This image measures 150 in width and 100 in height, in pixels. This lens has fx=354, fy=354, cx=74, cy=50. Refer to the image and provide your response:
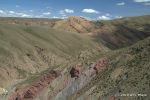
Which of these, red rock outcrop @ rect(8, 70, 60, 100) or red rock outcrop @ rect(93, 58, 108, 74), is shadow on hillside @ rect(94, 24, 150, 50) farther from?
red rock outcrop @ rect(93, 58, 108, 74)

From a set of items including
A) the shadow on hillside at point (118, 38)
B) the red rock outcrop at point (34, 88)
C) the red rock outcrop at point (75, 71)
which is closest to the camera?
the red rock outcrop at point (75, 71)

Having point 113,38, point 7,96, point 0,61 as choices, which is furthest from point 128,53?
point 113,38

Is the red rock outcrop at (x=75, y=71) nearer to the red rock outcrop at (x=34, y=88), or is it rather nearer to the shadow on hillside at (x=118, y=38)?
the red rock outcrop at (x=34, y=88)

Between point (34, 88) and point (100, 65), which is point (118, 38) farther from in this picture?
point (100, 65)

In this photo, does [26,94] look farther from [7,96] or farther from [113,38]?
[113,38]

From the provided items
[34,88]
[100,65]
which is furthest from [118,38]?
[100,65]

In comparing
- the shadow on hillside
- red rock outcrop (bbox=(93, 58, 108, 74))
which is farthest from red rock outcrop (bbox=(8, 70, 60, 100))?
the shadow on hillside

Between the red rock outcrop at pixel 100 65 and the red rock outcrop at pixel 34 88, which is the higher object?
the red rock outcrop at pixel 100 65

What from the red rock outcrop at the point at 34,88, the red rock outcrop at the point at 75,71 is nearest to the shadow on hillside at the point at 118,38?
the red rock outcrop at the point at 34,88
